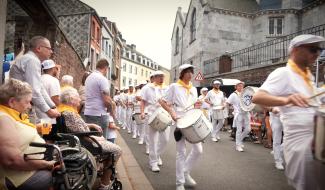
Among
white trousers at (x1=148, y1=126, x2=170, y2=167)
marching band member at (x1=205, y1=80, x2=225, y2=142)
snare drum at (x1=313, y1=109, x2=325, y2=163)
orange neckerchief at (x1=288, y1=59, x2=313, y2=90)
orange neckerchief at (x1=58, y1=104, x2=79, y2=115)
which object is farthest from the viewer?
marching band member at (x1=205, y1=80, x2=225, y2=142)

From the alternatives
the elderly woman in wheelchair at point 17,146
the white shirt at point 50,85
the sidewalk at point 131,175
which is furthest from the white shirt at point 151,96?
the elderly woman in wheelchair at point 17,146

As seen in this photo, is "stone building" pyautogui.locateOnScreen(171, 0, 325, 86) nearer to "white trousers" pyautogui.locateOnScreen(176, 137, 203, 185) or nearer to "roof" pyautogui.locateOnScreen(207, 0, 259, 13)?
"roof" pyautogui.locateOnScreen(207, 0, 259, 13)

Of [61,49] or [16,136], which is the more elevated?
[61,49]

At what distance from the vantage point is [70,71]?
12742mm

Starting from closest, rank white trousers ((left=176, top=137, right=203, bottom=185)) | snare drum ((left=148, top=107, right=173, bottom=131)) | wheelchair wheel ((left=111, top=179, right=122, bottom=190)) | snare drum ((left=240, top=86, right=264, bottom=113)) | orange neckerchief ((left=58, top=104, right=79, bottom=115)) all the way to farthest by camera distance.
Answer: orange neckerchief ((left=58, top=104, right=79, bottom=115)) < wheelchair wheel ((left=111, top=179, right=122, bottom=190)) < white trousers ((left=176, top=137, right=203, bottom=185)) < snare drum ((left=148, top=107, right=173, bottom=131)) < snare drum ((left=240, top=86, right=264, bottom=113))

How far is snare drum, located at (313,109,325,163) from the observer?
2441 millimetres

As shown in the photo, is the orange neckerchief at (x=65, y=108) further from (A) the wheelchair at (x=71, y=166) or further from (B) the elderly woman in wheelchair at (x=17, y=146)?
(B) the elderly woman in wheelchair at (x=17, y=146)

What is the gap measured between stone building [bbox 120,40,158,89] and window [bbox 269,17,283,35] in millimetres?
41833

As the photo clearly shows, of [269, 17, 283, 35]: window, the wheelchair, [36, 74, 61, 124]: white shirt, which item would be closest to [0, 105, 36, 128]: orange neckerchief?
the wheelchair

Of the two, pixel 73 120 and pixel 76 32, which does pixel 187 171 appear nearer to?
pixel 73 120

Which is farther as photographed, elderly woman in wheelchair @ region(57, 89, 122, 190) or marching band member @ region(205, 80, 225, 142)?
marching band member @ region(205, 80, 225, 142)

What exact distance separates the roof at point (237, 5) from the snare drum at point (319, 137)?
1195 inches

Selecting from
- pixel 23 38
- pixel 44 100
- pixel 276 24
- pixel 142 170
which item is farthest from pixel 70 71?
pixel 276 24

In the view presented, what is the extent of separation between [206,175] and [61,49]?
627 cm
